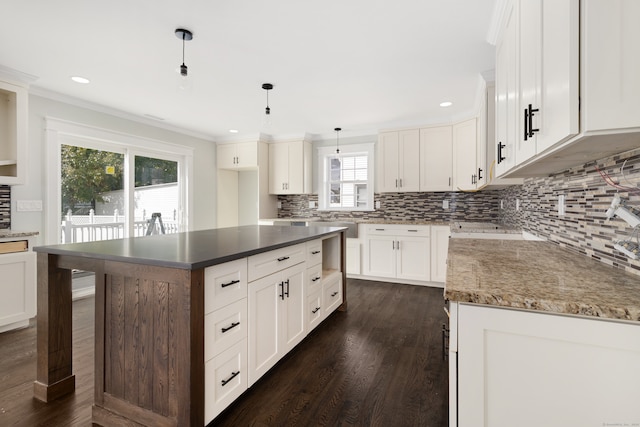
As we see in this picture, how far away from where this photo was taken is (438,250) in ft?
13.7

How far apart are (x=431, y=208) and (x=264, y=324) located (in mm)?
3617

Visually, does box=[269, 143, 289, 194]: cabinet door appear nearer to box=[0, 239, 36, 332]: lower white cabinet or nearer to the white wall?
the white wall

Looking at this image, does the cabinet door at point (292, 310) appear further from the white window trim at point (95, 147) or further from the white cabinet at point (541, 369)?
the white window trim at point (95, 147)

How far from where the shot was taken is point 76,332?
8.91ft

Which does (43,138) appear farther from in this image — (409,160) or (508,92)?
(409,160)

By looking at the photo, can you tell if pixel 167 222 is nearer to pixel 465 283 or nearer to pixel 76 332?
pixel 76 332

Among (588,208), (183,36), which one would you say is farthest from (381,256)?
(183,36)

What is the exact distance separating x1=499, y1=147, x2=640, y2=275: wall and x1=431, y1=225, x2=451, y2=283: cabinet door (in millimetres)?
1819

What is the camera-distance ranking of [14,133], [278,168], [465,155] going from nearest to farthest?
[14,133]
[465,155]
[278,168]

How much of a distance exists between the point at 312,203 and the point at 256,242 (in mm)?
3594

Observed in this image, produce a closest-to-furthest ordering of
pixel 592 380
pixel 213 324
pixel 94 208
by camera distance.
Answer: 1. pixel 592 380
2. pixel 213 324
3. pixel 94 208

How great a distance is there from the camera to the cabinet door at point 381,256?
4.43m

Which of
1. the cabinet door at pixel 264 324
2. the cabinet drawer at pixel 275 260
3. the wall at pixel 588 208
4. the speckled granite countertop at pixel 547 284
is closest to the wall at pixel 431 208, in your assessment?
the wall at pixel 588 208

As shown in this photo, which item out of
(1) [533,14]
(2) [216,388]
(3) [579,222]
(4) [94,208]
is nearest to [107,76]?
(4) [94,208]
